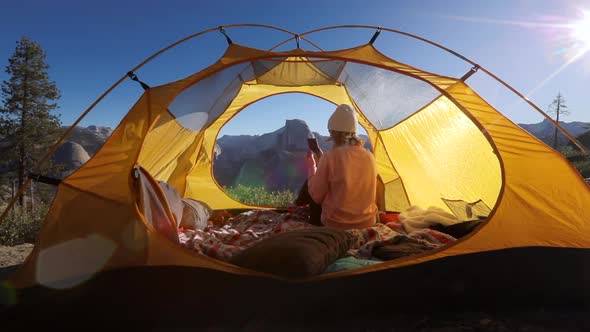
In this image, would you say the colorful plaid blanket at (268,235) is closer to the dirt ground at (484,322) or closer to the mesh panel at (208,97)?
the dirt ground at (484,322)

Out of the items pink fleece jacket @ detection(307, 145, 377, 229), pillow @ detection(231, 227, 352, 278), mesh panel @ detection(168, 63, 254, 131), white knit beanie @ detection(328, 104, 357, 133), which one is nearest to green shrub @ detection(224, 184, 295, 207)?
mesh panel @ detection(168, 63, 254, 131)

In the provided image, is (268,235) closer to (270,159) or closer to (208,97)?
(208,97)

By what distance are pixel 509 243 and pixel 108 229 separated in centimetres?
262

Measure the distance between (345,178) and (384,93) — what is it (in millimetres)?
1820

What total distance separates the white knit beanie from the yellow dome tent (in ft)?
1.42

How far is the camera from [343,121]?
3355 mm

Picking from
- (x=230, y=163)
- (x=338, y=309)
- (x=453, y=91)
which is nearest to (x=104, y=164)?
(x=338, y=309)

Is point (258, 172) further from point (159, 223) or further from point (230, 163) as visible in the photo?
point (159, 223)

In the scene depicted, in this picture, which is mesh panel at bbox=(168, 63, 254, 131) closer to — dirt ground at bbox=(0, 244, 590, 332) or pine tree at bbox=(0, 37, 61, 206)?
dirt ground at bbox=(0, 244, 590, 332)

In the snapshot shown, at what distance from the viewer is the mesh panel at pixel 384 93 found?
4.35 meters

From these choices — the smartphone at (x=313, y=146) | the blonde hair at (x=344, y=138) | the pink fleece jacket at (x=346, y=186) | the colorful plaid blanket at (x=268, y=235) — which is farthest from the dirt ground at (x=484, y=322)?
the smartphone at (x=313, y=146)

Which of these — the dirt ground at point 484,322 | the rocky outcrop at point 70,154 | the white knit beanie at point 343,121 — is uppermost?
the rocky outcrop at point 70,154

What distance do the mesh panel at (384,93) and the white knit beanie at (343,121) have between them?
47.8 inches

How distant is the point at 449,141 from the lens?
4.37m
